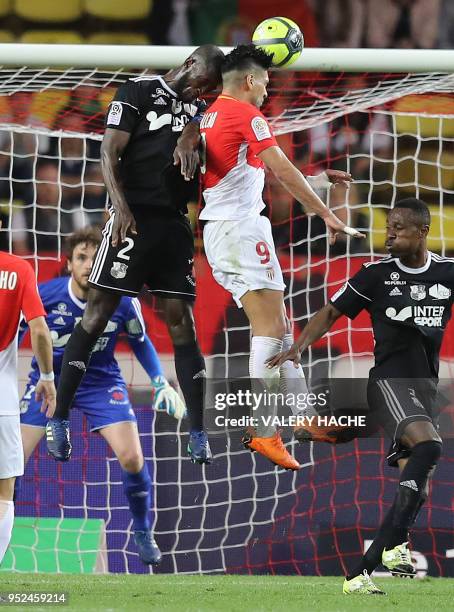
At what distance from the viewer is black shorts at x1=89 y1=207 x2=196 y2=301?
20.8 feet

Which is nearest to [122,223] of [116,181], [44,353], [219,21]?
[116,181]

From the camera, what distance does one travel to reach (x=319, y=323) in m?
6.62

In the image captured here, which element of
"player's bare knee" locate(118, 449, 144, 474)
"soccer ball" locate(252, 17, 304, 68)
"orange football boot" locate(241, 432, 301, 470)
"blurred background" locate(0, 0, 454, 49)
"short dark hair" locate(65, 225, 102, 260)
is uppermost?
"blurred background" locate(0, 0, 454, 49)

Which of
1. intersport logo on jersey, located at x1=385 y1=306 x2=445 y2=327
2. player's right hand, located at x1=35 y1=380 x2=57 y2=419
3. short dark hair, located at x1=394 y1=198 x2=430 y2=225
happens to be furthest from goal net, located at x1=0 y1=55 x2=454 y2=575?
player's right hand, located at x1=35 y1=380 x2=57 y2=419

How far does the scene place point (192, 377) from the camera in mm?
6543

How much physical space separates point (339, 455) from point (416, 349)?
197 centimetres

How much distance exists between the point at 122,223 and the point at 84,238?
5.20 feet

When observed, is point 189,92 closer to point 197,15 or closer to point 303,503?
point 303,503

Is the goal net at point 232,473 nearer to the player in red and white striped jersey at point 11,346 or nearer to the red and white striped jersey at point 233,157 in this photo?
the red and white striped jersey at point 233,157

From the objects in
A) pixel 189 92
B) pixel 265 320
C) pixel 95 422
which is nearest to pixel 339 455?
pixel 95 422

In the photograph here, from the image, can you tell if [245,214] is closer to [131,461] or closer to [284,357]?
[284,357]

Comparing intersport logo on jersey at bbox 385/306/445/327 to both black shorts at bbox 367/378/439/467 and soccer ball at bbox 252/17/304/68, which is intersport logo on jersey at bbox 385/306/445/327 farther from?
soccer ball at bbox 252/17/304/68

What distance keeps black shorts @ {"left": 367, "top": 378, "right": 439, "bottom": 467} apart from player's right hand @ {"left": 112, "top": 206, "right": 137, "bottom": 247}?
1566 mm

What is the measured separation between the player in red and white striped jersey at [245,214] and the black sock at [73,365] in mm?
769
